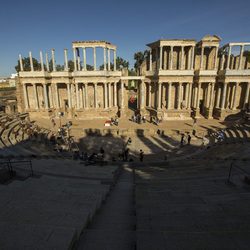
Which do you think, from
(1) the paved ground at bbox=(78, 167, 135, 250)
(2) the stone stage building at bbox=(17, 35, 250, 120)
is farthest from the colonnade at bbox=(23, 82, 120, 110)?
(1) the paved ground at bbox=(78, 167, 135, 250)

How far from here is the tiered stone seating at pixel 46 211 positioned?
3.74 metres

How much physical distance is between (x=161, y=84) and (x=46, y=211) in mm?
30123

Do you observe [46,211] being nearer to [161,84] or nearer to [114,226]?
[114,226]

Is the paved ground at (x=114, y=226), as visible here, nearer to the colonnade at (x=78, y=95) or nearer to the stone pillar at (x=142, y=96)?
the colonnade at (x=78, y=95)

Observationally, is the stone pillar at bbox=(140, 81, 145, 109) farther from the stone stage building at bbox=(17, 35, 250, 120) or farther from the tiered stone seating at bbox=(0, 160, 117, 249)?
the tiered stone seating at bbox=(0, 160, 117, 249)

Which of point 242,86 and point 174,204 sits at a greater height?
point 242,86

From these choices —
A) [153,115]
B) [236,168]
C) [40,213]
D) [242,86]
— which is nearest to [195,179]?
[236,168]

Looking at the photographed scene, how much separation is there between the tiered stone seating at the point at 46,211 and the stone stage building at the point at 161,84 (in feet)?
81.2

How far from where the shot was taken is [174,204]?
260 inches

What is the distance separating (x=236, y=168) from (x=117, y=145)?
1383cm

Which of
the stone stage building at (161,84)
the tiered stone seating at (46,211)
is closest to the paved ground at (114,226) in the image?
the tiered stone seating at (46,211)

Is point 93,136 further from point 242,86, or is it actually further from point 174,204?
point 242,86

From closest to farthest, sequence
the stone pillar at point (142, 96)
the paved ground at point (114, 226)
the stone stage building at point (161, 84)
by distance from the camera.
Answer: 1. the paved ground at point (114, 226)
2. the stone stage building at point (161, 84)
3. the stone pillar at point (142, 96)

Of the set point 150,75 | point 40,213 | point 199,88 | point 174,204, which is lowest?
point 174,204
